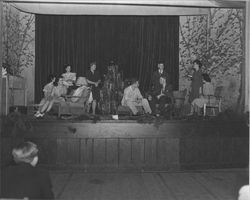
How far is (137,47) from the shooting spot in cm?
1605

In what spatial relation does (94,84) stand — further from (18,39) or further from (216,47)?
(216,47)

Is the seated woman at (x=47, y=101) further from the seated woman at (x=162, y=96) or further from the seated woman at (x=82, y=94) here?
the seated woman at (x=162, y=96)

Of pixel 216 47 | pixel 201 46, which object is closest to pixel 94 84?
pixel 201 46

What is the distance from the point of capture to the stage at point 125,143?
9.14m

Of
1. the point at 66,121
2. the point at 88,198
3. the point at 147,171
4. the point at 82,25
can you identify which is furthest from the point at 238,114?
the point at 82,25

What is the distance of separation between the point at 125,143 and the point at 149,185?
1.61m

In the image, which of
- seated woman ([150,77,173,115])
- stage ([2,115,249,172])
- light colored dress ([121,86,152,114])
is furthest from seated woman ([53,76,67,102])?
stage ([2,115,249,172])

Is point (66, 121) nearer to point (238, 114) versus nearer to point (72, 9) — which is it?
point (238, 114)

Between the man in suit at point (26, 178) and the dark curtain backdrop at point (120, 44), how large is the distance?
1211cm

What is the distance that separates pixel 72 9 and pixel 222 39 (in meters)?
5.38

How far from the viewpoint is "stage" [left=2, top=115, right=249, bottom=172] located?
9.14 metres

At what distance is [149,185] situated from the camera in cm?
774

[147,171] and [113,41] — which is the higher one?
[113,41]

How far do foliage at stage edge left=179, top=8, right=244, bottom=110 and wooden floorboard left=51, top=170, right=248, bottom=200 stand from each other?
661 cm
